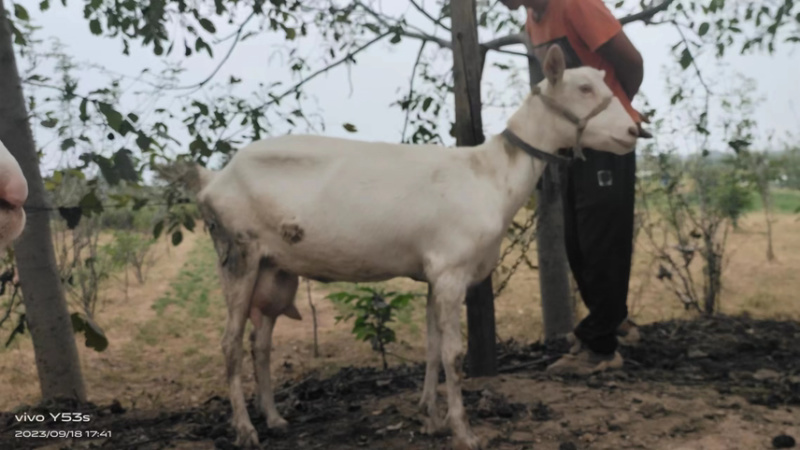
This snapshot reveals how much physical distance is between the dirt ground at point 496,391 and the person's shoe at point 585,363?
112mm

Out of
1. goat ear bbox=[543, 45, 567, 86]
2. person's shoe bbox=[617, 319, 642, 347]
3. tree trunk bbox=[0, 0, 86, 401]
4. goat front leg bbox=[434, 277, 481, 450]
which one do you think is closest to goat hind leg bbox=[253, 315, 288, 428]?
goat front leg bbox=[434, 277, 481, 450]

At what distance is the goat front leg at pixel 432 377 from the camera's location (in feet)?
11.4

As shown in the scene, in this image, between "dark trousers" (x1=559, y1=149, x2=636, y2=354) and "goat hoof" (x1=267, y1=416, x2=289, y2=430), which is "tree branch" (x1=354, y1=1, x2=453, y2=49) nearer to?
"dark trousers" (x1=559, y1=149, x2=636, y2=354)

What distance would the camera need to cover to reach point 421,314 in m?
10.0

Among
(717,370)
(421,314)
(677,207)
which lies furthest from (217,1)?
(421,314)

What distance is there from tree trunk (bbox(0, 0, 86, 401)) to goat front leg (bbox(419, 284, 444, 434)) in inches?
90.1

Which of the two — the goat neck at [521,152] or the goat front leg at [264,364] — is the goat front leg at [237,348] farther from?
the goat neck at [521,152]

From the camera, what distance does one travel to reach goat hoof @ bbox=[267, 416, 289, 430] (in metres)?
3.68

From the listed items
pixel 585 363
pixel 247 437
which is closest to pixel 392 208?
pixel 247 437

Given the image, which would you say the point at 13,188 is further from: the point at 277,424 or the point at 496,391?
the point at 496,391

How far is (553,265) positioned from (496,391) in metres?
1.98

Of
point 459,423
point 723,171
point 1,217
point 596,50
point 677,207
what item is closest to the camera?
point 1,217

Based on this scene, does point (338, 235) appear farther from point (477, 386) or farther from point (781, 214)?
point (781, 214)

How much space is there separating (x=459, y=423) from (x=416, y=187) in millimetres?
985
